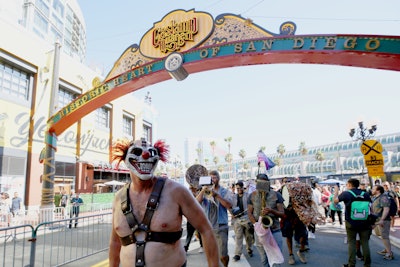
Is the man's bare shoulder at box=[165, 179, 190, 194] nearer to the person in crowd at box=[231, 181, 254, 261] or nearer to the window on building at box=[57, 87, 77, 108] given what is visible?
the person in crowd at box=[231, 181, 254, 261]

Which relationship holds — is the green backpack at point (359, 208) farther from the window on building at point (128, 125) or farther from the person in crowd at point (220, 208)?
the window on building at point (128, 125)

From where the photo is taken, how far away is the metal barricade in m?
6.11

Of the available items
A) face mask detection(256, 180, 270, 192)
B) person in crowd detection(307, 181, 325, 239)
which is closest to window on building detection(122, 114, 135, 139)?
person in crowd detection(307, 181, 325, 239)

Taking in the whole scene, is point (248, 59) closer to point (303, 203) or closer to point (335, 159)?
point (303, 203)

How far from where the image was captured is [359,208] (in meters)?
5.31

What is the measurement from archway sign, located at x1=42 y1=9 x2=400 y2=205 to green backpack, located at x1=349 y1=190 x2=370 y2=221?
476 centimetres

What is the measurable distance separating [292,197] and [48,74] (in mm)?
16621

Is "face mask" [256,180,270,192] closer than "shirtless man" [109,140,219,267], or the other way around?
"shirtless man" [109,140,219,267]

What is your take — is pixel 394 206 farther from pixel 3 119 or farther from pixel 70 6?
Answer: pixel 70 6

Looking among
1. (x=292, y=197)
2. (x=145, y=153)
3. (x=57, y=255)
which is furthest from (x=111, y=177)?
(x=145, y=153)

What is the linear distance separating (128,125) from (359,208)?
2496 centimetres

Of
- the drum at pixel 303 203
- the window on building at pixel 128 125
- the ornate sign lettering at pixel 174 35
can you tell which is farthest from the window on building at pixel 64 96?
the drum at pixel 303 203

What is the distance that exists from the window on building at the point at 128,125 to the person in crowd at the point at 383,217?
2281 centimetres

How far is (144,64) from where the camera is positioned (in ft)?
37.9
